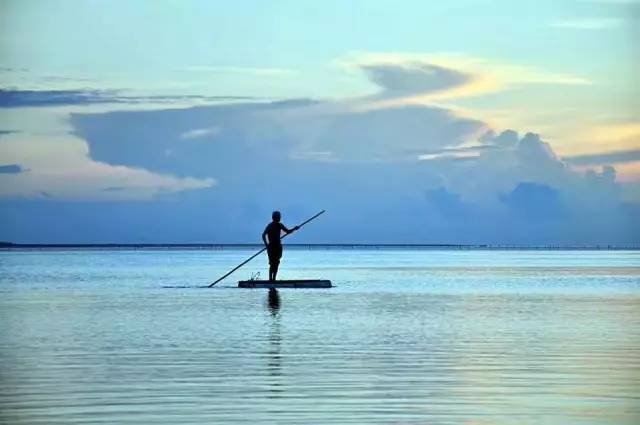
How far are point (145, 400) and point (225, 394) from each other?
0.78 metres

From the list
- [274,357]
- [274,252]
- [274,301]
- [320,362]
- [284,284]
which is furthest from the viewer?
[274,252]

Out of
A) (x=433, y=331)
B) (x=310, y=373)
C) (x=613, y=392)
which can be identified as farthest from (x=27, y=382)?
(x=433, y=331)

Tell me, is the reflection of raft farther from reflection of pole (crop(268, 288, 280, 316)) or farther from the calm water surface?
the calm water surface

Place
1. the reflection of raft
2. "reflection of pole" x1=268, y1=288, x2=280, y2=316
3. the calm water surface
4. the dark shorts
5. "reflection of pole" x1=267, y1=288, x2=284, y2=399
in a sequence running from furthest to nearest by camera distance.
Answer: the dark shorts, the reflection of raft, "reflection of pole" x1=268, y1=288, x2=280, y2=316, "reflection of pole" x1=267, y1=288, x2=284, y2=399, the calm water surface

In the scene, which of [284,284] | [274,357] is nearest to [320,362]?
[274,357]

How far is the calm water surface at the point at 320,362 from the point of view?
451 inches

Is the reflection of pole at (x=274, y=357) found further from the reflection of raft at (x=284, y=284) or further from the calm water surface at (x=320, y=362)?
the reflection of raft at (x=284, y=284)

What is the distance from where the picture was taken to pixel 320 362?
15.2 meters

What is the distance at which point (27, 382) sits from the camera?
1335 centimetres

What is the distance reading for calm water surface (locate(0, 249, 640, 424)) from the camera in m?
11.4

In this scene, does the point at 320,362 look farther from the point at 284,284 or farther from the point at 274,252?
the point at 274,252

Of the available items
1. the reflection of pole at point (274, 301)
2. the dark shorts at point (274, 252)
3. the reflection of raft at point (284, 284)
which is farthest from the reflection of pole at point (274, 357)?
the dark shorts at point (274, 252)

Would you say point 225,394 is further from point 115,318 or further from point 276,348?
point 115,318

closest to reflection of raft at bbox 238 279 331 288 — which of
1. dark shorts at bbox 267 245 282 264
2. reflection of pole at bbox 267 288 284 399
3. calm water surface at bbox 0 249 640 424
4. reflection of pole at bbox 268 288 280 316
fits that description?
reflection of pole at bbox 268 288 280 316
